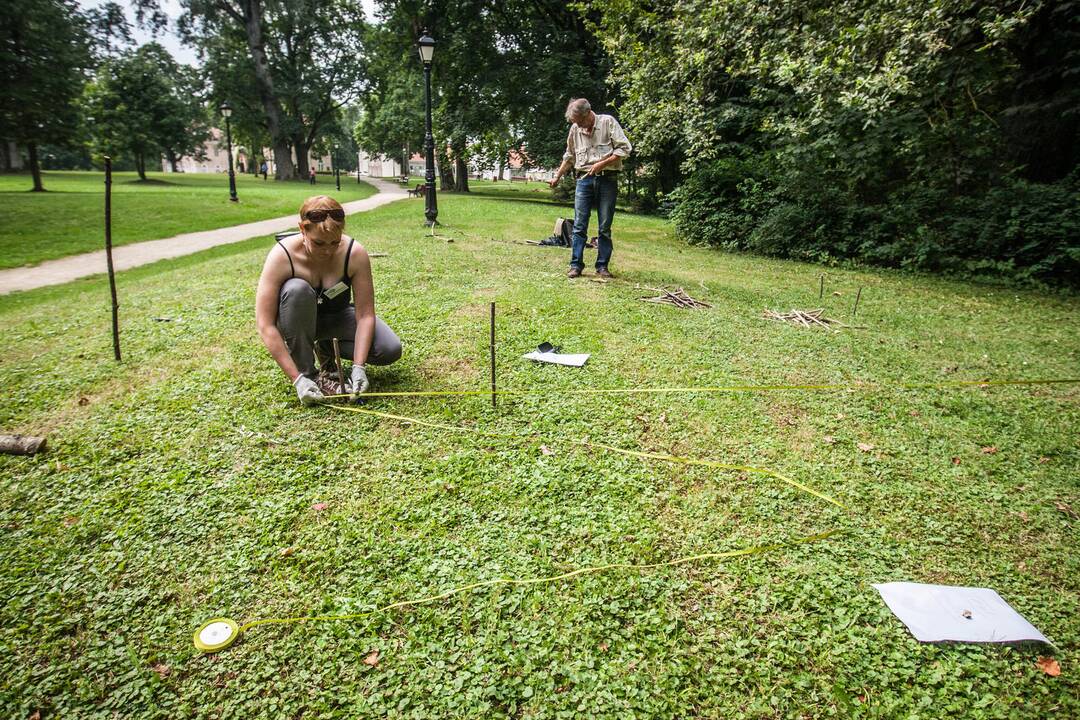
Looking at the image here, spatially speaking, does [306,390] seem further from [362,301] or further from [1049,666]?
[1049,666]

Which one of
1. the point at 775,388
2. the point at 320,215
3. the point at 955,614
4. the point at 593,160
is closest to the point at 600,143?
the point at 593,160

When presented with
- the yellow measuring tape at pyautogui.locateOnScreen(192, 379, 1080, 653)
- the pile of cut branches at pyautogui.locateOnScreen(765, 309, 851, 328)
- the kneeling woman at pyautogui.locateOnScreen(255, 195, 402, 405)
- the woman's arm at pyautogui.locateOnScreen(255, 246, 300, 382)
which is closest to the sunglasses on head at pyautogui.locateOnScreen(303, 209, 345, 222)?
the kneeling woman at pyautogui.locateOnScreen(255, 195, 402, 405)

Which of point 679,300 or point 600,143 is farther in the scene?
point 600,143

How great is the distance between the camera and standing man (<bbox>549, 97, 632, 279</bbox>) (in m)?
6.16

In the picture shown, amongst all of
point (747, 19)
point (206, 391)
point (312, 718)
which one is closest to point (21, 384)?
point (206, 391)

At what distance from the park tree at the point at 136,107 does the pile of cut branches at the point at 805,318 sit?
35.9 m

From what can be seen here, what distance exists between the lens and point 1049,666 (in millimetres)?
1637

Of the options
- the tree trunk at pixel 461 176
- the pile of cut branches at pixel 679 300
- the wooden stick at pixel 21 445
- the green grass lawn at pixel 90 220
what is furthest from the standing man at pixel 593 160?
the tree trunk at pixel 461 176

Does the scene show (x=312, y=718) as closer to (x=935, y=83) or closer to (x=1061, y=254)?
(x=1061, y=254)

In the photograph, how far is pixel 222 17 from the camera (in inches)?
1284

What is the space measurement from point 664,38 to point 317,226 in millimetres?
10700

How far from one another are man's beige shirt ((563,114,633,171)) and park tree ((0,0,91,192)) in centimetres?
1543

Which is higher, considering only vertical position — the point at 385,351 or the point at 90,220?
the point at 90,220

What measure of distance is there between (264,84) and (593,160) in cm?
3428
